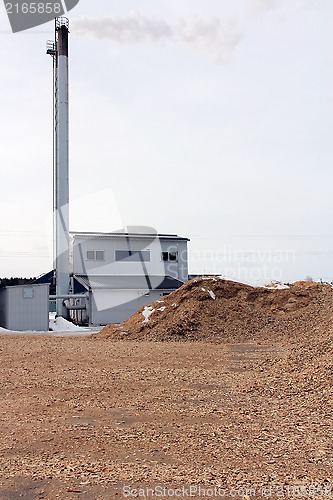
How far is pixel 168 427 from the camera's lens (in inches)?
233

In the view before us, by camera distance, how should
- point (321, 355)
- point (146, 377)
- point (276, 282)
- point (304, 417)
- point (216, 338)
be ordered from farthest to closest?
point (276, 282) < point (216, 338) < point (146, 377) < point (321, 355) < point (304, 417)

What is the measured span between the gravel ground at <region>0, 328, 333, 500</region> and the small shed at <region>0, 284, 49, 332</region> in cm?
1358

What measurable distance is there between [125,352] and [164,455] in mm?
8582

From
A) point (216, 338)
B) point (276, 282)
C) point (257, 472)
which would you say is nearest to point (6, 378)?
point (257, 472)

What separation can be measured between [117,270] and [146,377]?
2213cm

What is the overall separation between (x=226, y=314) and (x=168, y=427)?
12.5 metres

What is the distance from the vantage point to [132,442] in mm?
5355

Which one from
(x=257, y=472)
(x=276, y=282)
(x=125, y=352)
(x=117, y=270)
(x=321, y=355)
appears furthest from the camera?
(x=117, y=270)

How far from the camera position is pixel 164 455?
4902mm

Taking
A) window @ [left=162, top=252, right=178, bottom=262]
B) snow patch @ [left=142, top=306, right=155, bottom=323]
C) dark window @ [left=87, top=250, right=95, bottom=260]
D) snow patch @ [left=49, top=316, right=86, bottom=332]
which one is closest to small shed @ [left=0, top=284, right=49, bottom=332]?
snow patch @ [left=49, top=316, right=86, bottom=332]

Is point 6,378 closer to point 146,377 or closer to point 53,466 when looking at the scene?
point 146,377

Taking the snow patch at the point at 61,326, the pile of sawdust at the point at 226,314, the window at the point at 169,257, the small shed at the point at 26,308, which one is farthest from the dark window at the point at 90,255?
the pile of sawdust at the point at 226,314

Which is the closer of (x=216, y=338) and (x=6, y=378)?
(x=6, y=378)

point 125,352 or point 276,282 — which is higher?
point 276,282
